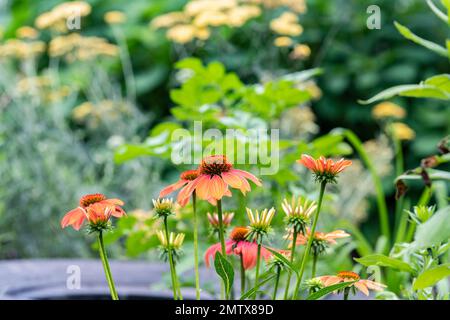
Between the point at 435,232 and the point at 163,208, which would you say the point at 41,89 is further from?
the point at 435,232

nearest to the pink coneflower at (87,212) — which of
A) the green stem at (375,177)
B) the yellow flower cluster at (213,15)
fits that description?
the green stem at (375,177)

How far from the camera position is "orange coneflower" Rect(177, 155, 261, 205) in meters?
0.70

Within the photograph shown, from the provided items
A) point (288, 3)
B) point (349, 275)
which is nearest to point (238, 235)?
point (349, 275)

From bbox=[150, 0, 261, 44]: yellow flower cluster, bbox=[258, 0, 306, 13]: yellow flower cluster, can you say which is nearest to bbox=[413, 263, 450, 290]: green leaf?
bbox=[150, 0, 261, 44]: yellow flower cluster

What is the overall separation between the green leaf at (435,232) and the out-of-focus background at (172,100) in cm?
45

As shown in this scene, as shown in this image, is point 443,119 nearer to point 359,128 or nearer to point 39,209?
point 359,128

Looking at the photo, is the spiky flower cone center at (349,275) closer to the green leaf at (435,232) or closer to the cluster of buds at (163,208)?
the green leaf at (435,232)

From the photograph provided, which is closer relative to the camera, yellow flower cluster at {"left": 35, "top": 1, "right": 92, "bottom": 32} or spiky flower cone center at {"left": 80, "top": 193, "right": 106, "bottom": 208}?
spiky flower cone center at {"left": 80, "top": 193, "right": 106, "bottom": 208}

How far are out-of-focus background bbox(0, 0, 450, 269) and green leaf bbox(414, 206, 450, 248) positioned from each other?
449mm

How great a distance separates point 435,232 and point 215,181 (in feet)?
0.72

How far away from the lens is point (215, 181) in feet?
2.34

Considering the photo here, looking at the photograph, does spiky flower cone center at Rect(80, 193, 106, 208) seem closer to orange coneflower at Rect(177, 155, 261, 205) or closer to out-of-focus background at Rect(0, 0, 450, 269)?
orange coneflower at Rect(177, 155, 261, 205)
